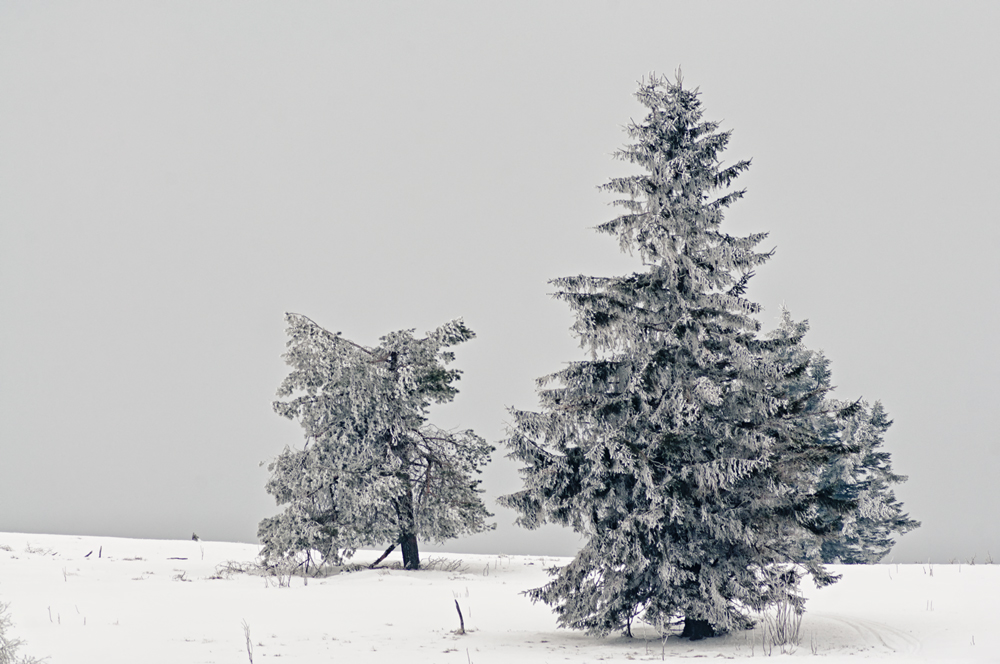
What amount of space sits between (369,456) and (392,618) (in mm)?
9843

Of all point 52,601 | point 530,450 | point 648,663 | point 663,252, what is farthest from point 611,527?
point 52,601

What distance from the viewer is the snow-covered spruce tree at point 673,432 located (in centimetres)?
1445

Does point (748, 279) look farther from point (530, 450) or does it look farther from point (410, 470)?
point (410, 470)

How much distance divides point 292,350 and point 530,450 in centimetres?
1377

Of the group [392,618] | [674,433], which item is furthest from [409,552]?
[674,433]

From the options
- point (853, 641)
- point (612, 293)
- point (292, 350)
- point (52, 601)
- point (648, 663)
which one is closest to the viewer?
point (648, 663)

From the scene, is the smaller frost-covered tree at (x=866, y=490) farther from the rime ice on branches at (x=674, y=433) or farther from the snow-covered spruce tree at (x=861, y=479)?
the rime ice on branches at (x=674, y=433)

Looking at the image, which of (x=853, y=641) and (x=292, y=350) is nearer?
(x=853, y=641)

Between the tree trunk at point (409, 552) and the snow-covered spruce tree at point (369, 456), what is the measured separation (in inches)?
1.3

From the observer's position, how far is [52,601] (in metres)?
17.7

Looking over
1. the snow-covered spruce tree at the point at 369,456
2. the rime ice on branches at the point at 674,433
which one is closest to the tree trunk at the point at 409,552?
the snow-covered spruce tree at the point at 369,456

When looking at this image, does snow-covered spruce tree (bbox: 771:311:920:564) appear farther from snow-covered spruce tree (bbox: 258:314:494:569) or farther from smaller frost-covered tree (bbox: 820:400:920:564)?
snow-covered spruce tree (bbox: 258:314:494:569)

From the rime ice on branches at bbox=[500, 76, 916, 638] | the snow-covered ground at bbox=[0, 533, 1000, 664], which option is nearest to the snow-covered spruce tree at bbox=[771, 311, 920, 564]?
the snow-covered ground at bbox=[0, 533, 1000, 664]

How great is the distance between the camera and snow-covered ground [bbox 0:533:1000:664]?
1320cm
